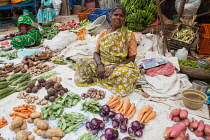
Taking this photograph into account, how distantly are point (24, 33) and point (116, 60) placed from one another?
393 cm

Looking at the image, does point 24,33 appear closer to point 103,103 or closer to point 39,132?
point 103,103

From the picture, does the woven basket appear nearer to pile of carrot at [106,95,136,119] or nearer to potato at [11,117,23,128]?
pile of carrot at [106,95,136,119]

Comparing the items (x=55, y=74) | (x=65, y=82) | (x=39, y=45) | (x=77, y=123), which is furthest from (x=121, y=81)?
(x=39, y=45)

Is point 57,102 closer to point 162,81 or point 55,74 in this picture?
point 55,74

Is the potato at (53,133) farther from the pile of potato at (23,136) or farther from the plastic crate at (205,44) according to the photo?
the plastic crate at (205,44)

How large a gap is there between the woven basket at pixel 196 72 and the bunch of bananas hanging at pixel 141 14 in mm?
2799

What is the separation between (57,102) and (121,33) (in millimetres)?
1742

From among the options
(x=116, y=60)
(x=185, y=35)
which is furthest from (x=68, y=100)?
(x=185, y=35)

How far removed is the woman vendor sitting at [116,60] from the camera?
2.81 metres

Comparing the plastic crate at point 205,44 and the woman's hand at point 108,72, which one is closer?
the woman's hand at point 108,72

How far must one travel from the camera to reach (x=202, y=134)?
81.0 inches

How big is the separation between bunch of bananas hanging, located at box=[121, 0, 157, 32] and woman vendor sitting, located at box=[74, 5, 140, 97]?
290 centimetres

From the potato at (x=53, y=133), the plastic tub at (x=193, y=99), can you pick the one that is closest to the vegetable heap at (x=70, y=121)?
the potato at (x=53, y=133)

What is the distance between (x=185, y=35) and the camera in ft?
15.4
